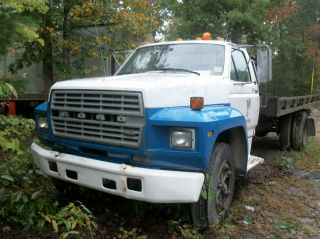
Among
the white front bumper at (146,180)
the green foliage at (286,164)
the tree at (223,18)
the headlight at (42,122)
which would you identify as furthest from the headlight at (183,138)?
the tree at (223,18)

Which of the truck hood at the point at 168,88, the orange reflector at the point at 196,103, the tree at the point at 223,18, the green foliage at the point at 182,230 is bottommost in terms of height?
the green foliage at the point at 182,230

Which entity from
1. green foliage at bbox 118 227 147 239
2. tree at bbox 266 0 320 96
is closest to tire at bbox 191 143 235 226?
green foliage at bbox 118 227 147 239

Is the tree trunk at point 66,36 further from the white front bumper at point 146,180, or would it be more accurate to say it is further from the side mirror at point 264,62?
the white front bumper at point 146,180

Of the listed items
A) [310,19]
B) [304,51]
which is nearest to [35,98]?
[304,51]

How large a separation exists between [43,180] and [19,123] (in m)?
2.95

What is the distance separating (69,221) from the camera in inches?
146

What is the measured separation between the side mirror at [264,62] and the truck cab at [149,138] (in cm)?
103

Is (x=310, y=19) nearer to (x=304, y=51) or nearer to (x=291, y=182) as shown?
(x=304, y=51)

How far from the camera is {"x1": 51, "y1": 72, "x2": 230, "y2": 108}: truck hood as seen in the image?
385 cm

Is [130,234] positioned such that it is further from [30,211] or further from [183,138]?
[183,138]

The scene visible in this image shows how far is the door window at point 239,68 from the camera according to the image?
5562 mm

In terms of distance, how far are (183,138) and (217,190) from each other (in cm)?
94

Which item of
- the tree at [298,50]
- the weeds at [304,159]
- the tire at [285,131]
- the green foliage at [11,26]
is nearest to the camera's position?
the green foliage at [11,26]

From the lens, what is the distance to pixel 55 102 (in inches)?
174
